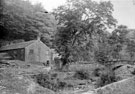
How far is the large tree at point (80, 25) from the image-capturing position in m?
19.1

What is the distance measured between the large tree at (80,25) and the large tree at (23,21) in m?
13.8

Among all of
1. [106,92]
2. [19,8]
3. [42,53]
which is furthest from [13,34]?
[106,92]

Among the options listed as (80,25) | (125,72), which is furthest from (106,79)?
(80,25)

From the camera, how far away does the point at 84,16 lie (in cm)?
1988

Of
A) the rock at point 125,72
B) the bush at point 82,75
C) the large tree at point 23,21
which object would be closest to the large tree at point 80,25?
the bush at point 82,75

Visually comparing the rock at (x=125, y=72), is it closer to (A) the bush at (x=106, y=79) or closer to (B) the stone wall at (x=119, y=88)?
(A) the bush at (x=106, y=79)

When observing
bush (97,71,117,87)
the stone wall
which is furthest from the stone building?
the stone wall

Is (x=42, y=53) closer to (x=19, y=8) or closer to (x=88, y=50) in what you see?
(x=19, y=8)

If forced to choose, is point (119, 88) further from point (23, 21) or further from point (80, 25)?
point (23, 21)

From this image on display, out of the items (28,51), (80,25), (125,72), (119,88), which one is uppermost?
(80,25)

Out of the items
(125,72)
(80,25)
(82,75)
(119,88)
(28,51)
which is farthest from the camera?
(28,51)

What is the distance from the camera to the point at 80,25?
1912cm

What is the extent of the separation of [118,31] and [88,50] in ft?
39.2

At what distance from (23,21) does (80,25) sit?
2156 centimetres
